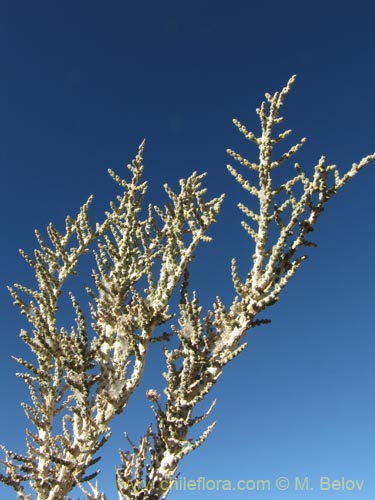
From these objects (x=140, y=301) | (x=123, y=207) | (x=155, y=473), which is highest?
(x=123, y=207)

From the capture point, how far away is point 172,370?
664 centimetres

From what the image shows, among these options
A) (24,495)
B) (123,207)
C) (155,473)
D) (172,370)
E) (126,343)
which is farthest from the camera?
(123,207)

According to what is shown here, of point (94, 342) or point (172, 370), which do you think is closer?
point (172, 370)

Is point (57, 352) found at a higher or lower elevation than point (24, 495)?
higher

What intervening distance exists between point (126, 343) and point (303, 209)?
478 cm

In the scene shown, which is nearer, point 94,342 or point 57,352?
point 94,342

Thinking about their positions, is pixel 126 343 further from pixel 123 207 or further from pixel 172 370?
pixel 123 207

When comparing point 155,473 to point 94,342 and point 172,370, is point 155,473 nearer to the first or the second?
point 172,370

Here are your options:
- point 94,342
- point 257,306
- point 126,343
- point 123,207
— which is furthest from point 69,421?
point 123,207

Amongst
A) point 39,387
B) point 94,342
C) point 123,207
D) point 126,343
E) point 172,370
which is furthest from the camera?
point 123,207

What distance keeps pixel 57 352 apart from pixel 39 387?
82.1 inches

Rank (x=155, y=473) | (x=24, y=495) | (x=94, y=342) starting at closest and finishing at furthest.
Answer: (x=155, y=473)
(x=94, y=342)
(x=24, y=495)

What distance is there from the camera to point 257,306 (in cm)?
660

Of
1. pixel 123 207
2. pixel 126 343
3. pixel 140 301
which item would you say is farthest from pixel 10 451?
pixel 123 207
